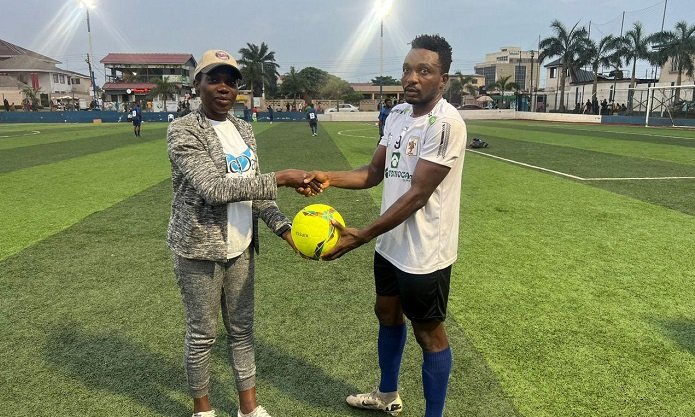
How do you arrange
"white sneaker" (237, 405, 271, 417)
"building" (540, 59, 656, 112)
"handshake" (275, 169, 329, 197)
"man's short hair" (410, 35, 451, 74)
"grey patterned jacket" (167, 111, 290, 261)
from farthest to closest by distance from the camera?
"building" (540, 59, 656, 112) < "white sneaker" (237, 405, 271, 417) < "handshake" (275, 169, 329, 197) < "man's short hair" (410, 35, 451, 74) < "grey patterned jacket" (167, 111, 290, 261)

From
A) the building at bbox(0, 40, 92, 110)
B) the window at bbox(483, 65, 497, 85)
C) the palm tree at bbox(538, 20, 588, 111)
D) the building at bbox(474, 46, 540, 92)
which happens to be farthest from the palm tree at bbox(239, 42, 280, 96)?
the window at bbox(483, 65, 497, 85)

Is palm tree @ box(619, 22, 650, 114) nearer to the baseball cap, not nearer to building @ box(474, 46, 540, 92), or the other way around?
the baseball cap

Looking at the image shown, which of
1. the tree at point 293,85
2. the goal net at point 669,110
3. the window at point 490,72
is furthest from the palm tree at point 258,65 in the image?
the window at point 490,72

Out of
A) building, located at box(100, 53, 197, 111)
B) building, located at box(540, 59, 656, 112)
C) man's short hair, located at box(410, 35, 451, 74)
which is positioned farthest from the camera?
building, located at box(100, 53, 197, 111)

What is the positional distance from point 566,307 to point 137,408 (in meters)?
3.72

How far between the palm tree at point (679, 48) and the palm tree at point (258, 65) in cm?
5733

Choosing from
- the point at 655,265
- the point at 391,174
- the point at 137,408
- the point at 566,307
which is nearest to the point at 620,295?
the point at 566,307

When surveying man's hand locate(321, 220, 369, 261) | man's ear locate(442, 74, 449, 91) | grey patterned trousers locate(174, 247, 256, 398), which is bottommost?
grey patterned trousers locate(174, 247, 256, 398)

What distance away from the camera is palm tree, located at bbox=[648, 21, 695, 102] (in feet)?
161

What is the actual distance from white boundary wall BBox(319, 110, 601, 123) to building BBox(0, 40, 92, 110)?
4333 centimetres

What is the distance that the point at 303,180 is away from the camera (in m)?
2.79

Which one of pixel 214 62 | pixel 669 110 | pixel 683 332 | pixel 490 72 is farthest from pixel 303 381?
pixel 490 72

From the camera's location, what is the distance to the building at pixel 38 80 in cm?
7437

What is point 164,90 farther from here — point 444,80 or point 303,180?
point 444,80
